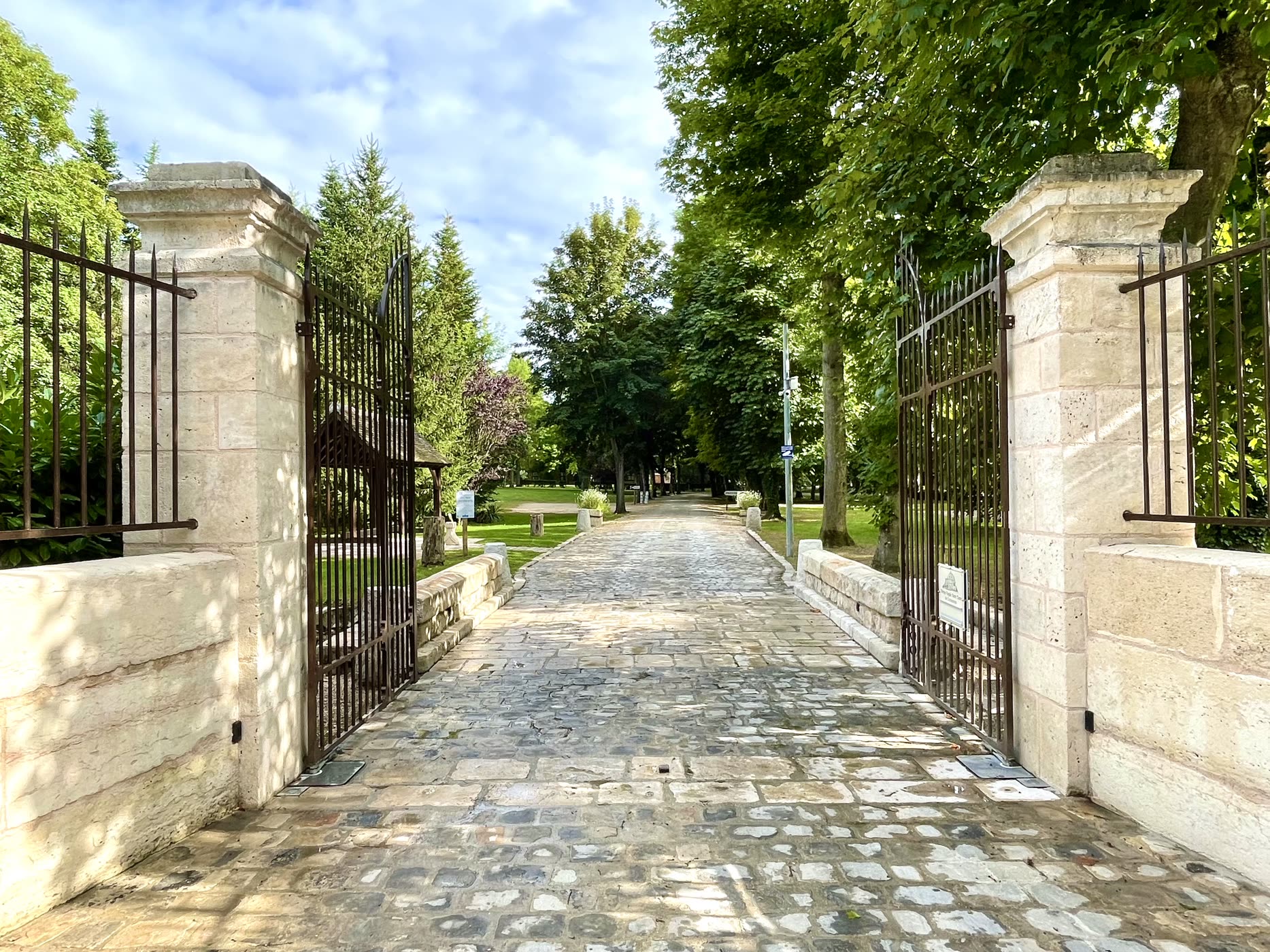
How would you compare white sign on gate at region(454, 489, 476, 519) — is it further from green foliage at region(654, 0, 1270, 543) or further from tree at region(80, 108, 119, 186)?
tree at region(80, 108, 119, 186)

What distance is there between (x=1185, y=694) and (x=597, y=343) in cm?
3463

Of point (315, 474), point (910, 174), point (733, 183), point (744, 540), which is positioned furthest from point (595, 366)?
point (315, 474)

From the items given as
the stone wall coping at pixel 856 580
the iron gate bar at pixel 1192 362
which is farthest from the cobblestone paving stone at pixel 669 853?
the iron gate bar at pixel 1192 362

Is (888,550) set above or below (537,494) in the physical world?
below

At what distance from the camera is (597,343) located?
121 ft

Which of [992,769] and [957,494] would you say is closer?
[992,769]

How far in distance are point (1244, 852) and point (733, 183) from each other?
11.8 metres

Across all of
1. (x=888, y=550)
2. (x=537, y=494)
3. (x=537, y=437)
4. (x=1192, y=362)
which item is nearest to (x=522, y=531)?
(x=888, y=550)

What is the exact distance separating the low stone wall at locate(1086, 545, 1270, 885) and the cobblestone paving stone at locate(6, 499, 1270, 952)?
0.13 m

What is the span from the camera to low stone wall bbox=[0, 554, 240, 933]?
2.77 metres

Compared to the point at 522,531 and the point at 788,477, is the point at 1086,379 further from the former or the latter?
the point at 522,531

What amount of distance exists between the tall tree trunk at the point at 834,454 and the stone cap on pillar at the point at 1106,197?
→ 12180 mm

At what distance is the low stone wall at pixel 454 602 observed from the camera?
716cm

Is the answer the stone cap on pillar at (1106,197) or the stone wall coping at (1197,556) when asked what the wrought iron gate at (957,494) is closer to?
the stone cap on pillar at (1106,197)
